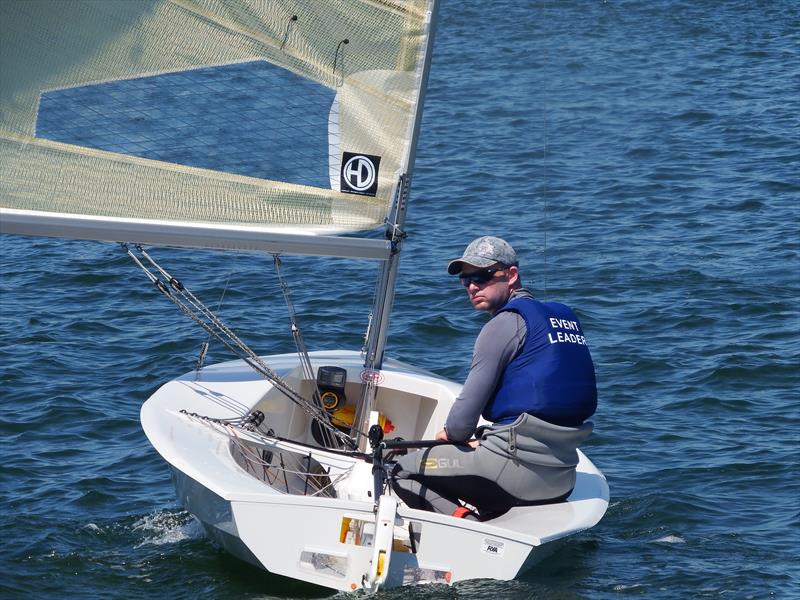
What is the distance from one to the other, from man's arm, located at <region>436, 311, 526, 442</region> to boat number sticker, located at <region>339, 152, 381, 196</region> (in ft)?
2.55

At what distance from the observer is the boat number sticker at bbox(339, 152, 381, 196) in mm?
4914

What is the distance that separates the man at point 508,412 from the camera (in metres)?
4.48

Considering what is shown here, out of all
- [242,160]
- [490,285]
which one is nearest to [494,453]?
[490,285]

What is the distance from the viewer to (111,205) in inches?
183

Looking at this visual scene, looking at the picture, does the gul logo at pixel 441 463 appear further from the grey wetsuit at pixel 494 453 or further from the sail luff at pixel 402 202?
the sail luff at pixel 402 202

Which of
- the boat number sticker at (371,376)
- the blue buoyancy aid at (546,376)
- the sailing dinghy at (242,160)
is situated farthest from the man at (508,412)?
the boat number sticker at (371,376)

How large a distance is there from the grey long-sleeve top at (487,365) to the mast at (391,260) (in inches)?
27.9

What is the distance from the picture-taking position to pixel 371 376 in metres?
5.66

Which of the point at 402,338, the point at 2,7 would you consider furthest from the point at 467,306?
the point at 2,7

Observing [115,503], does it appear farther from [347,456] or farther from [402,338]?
[402,338]

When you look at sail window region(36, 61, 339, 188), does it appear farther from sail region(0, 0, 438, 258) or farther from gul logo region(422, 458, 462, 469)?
gul logo region(422, 458, 462, 469)

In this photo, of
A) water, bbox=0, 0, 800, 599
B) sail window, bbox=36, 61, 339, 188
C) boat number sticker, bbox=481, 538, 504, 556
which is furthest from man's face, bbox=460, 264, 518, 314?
water, bbox=0, 0, 800, 599

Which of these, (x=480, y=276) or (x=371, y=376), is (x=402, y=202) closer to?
(x=480, y=276)

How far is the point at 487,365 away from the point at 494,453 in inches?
12.1
